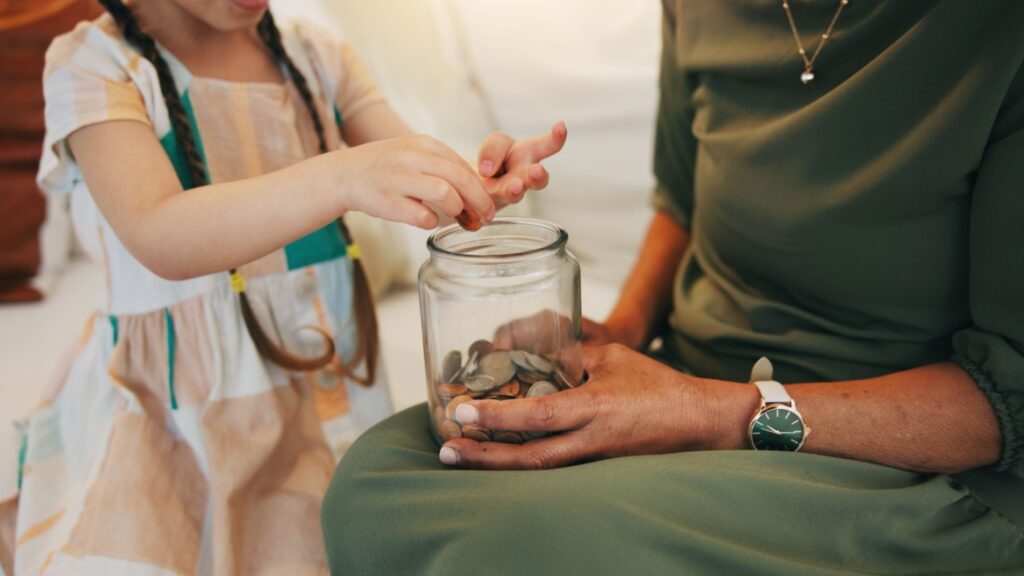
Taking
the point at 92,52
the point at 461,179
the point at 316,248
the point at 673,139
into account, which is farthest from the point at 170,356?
the point at 673,139

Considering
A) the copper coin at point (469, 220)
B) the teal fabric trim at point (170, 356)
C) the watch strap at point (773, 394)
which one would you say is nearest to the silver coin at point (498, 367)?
the copper coin at point (469, 220)

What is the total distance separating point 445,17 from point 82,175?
0.85 metres

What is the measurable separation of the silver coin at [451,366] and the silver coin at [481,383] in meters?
0.02

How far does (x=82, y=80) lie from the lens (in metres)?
0.76

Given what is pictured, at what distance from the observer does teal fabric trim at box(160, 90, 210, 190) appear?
2.70 ft

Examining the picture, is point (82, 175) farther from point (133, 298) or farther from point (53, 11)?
point (53, 11)

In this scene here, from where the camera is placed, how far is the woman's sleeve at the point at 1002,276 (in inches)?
25.5


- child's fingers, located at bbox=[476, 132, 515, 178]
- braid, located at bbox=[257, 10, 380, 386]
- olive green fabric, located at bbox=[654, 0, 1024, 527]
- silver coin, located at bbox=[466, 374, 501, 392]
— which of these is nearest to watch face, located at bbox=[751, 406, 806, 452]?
olive green fabric, located at bbox=[654, 0, 1024, 527]

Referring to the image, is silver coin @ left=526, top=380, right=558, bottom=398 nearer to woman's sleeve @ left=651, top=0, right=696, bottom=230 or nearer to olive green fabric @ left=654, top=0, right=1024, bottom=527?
olive green fabric @ left=654, top=0, right=1024, bottom=527

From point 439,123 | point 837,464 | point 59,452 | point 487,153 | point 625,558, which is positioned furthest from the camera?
point 439,123

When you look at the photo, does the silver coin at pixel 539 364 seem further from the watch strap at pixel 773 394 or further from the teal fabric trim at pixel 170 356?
the teal fabric trim at pixel 170 356

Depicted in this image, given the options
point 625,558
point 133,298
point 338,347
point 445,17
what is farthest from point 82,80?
point 445,17

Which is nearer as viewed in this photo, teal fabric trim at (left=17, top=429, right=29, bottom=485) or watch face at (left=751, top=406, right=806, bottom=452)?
watch face at (left=751, top=406, right=806, bottom=452)

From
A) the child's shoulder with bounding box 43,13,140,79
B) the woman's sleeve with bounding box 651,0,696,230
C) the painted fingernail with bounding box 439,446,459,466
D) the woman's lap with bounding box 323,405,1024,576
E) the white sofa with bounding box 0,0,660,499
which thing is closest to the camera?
the woman's lap with bounding box 323,405,1024,576
